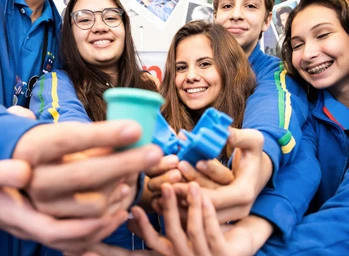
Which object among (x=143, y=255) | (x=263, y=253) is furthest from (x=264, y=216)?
(x=143, y=255)

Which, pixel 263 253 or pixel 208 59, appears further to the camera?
pixel 208 59

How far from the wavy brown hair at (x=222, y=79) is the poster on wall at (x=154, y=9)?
54 cm

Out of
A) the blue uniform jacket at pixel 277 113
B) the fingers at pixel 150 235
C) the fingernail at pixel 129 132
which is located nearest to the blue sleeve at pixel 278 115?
the blue uniform jacket at pixel 277 113

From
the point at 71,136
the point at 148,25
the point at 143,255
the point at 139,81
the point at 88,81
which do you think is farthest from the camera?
the point at 148,25

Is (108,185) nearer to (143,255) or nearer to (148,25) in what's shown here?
(143,255)

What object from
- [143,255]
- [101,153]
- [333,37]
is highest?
[333,37]

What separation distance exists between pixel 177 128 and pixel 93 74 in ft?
1.13

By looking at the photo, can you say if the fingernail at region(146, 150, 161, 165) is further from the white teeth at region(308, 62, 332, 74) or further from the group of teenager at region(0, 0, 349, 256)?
the white teeth at region(308, 62, 332, 74)

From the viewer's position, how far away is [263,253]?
1.75 ft

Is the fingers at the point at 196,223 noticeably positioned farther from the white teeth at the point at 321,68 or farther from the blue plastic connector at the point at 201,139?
the white teeth at the point at 321,68

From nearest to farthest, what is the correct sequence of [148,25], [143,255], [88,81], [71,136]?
[71,136] → [143,255] → [88,81] → [148,25]

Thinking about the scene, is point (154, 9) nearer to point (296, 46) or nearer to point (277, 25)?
point (277, 25)

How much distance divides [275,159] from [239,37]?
742 millimetres

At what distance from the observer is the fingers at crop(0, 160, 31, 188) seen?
283 millimetres
